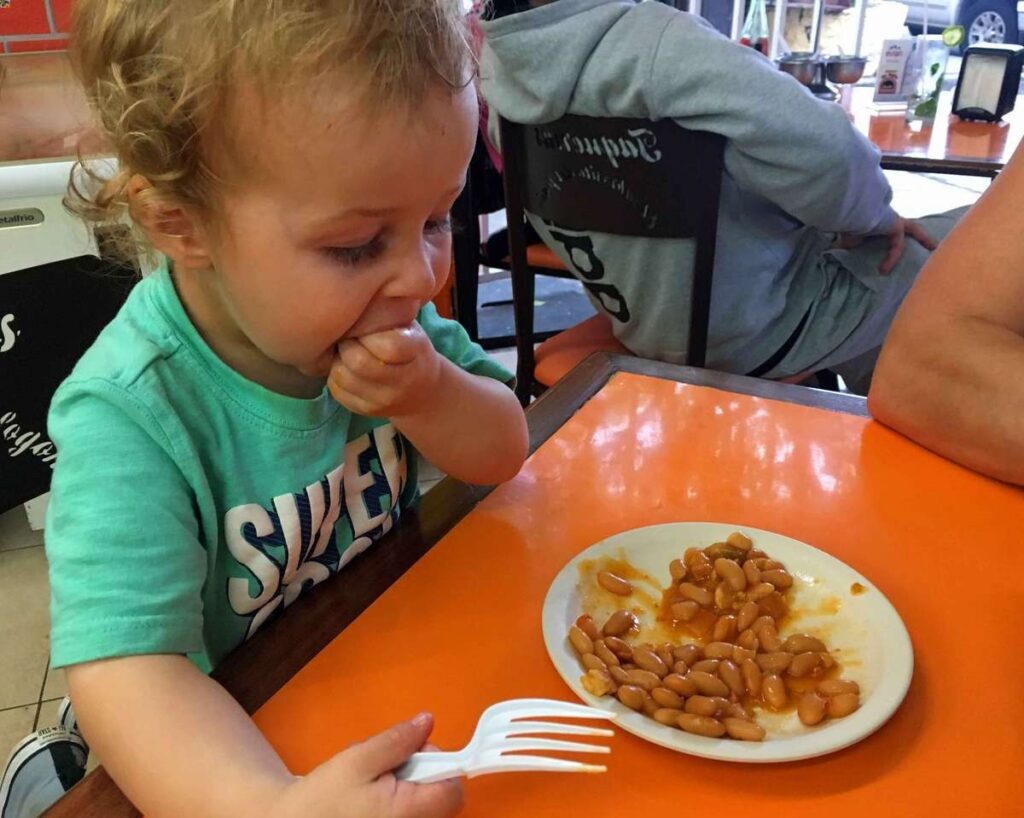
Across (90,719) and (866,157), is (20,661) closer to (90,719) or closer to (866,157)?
(90,719)

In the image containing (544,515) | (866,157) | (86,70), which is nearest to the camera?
(86,70)

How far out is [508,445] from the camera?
861mm

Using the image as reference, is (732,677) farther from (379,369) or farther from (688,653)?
(379,369)

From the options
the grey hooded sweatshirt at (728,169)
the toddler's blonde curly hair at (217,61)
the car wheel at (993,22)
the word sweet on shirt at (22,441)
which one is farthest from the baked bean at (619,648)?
the car wheel at (993,22)

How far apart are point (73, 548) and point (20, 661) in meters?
1.70

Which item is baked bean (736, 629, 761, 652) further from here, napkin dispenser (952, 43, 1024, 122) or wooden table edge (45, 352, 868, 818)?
napkin dispenser (952, 43, 1024, 122)

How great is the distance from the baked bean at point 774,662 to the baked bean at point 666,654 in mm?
59

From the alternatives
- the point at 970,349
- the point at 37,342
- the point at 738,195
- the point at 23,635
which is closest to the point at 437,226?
the point at 970,349

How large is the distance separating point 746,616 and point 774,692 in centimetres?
7

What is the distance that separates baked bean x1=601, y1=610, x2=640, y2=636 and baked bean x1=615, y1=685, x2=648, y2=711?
0.24 ft

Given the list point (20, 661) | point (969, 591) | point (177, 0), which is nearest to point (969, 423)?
point (969, 591)

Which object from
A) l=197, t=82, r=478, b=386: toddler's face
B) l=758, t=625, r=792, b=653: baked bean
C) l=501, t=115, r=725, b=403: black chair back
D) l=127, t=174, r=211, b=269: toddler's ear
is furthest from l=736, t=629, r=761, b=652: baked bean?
l=501, t=115, r=725, b=403: black chair back

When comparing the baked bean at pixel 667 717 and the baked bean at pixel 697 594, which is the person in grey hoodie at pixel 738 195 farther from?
the baked bean at pixel 667 717

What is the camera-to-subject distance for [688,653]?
0.63 metres
